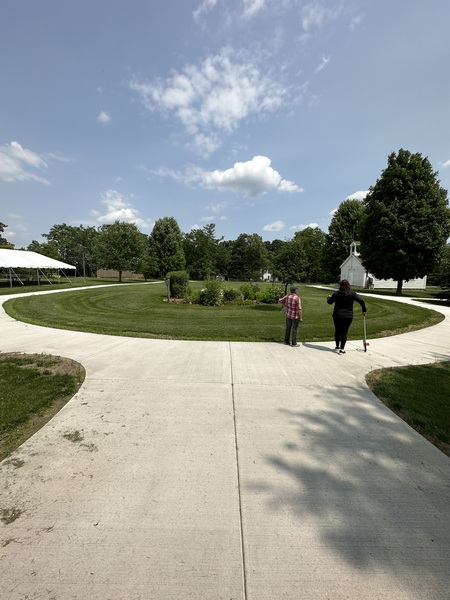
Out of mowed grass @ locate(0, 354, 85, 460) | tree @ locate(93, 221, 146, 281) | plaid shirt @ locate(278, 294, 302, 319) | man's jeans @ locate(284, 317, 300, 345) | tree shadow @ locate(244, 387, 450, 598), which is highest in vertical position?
tree @ locate(93, 221, 146, 281)

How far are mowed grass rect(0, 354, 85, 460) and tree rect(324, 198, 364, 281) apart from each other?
148 ft

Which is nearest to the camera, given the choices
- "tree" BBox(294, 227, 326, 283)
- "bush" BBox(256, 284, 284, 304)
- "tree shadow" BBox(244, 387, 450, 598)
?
"tree shadow" BBox(244, 387, 450, 598)

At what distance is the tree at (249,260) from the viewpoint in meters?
73.8

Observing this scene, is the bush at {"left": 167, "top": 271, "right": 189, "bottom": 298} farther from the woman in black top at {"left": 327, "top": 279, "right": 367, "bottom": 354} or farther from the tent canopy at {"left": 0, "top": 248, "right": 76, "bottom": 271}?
the tent canopy at {"left": 0, "top": 248, "right": 76, "bottom": 271}

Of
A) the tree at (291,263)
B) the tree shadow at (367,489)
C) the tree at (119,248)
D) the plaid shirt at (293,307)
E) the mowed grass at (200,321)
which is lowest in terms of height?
the tree shadow at (367,489)

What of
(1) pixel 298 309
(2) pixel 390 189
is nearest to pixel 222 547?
(1) pixel 298 309

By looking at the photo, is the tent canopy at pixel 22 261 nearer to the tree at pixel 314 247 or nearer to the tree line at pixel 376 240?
the tree line at pixel 376 240

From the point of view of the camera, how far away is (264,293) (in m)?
15.1

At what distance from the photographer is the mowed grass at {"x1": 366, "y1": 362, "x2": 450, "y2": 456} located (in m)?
3.38

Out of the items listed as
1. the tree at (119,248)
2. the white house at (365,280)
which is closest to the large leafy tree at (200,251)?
the tree at (119,248)

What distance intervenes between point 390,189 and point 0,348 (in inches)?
1115

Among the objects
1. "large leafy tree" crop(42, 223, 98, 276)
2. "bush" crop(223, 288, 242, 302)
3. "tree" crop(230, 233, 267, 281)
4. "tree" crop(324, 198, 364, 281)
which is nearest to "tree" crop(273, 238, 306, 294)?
"bush" crop(223, 288, 242, 302)

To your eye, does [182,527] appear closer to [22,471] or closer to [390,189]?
[22,471]

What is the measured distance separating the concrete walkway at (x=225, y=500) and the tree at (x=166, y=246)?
159 ft
